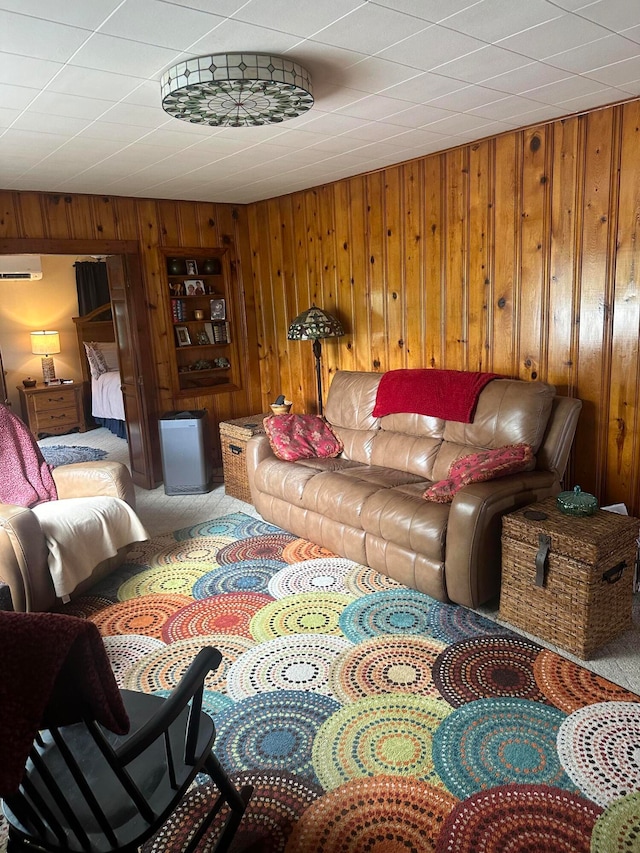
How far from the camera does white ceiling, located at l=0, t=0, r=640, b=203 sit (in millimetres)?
1907

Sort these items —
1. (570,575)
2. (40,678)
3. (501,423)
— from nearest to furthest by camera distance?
(40,678) → (570,575) → (501,423)

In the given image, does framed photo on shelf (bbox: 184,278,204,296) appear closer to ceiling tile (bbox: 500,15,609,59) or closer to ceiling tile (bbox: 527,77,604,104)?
ceiling tile (bbox: 527,77,604,104)

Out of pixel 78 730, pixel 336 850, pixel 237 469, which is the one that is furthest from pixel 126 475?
pixel 336 850

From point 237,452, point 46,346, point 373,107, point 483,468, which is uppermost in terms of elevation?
point 373,107

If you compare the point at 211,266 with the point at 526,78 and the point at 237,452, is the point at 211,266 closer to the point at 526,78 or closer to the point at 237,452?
the point at 237,452

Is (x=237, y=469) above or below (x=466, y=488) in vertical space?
below

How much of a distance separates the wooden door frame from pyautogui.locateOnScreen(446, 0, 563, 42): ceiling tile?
3440 mm

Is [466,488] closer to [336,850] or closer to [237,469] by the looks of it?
[336,850]

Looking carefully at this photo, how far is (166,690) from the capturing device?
2.48 metres

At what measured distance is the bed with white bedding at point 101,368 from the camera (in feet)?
24.2

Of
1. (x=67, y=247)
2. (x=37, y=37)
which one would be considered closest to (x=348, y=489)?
(x=37, y=37)

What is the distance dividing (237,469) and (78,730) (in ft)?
10.7

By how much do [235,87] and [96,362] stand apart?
6122mm

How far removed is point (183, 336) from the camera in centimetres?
543
